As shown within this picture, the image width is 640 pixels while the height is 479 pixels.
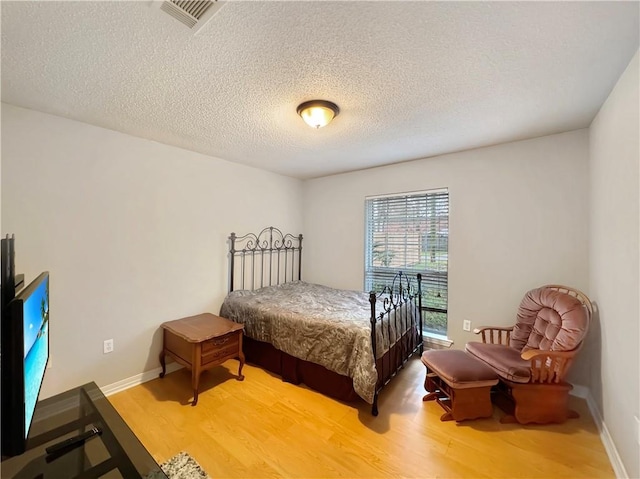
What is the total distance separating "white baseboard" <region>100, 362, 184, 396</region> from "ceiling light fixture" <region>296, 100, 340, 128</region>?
2.82 m

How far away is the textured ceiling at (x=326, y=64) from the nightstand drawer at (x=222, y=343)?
1925 millimetres

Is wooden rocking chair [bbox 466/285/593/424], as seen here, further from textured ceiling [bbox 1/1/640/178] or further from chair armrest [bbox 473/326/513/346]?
textured ceiling [bbox 1/1/640/178]

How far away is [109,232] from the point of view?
8.20ft

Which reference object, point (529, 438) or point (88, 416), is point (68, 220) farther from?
point (529, 438)

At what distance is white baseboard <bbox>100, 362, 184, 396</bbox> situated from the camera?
251 cm

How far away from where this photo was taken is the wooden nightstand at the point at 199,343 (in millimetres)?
2424

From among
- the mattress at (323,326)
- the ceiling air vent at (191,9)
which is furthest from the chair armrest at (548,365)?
the ceiling air vent at (191,9)

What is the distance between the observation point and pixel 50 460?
1.27 metres

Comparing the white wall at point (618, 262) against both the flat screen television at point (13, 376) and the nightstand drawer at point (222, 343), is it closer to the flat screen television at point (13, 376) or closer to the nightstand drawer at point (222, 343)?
the flat screen television at point (13, 376)

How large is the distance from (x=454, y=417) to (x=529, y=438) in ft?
1.58

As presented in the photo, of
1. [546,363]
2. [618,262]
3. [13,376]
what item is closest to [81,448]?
[13,376]

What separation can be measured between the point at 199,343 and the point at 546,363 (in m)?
2.77

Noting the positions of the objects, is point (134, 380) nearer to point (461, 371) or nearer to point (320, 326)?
point (320, 326)

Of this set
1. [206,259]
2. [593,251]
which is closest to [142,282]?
[206,259]
